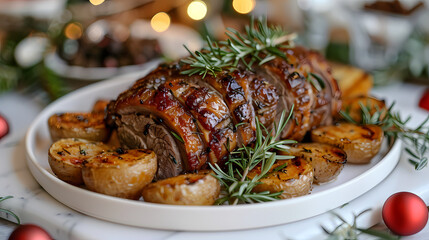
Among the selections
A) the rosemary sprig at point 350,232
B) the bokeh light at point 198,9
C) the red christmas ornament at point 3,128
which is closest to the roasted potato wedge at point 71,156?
the red christmas ornament at point 3,128

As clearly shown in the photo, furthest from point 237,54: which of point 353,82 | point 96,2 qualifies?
point 96,2

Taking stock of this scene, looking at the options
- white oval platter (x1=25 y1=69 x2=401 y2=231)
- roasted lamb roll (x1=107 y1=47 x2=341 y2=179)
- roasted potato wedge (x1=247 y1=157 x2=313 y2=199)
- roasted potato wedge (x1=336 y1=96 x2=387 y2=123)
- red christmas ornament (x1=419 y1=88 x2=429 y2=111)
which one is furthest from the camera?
red christmas ornament (x1=419 y1=88 x2=429 y2=111)

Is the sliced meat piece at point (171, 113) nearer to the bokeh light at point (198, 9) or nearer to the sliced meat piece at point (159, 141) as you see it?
the sliced meat piece at point (159, 141)

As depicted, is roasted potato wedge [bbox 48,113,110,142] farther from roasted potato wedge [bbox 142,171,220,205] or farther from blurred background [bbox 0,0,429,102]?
blurred background [bbox 0,0,429,102]

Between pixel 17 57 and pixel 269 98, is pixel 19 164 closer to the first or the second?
pixel 269 98

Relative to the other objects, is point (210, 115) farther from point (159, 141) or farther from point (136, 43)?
point (136, 43)

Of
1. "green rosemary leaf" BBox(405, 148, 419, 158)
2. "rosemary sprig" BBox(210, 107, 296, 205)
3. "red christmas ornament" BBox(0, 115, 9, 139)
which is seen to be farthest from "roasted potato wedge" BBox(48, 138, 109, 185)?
"green rosemary leaf" BBox(405, 148, 419, 158)
